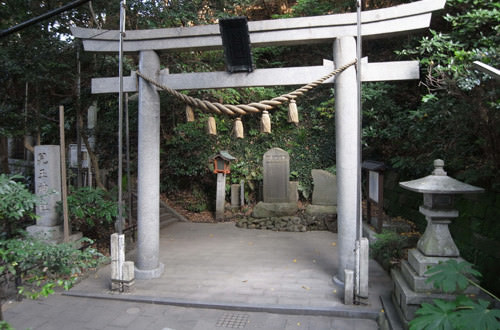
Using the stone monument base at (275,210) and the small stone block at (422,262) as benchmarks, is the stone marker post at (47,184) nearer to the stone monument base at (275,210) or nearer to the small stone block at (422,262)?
the stone monument base at (275,210)

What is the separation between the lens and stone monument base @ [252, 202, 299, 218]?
9.77m

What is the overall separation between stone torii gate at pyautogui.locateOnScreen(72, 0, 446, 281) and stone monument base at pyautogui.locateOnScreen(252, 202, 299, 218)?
4703 millimetres

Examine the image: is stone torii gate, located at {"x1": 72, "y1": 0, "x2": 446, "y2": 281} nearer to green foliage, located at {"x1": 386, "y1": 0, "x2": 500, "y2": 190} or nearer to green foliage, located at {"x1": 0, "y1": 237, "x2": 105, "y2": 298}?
green foliage, located at {"x1": 386, "y1": 0, "x2": 500, "y2": 190}

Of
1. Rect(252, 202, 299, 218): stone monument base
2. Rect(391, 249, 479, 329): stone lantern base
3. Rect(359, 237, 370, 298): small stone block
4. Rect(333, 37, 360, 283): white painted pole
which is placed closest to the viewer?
Rect(391, 249, 479, 329): stone lantern base

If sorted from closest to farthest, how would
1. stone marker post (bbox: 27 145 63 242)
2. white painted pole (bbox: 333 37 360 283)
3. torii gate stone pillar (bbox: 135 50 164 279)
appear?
1. white painted pole (bbox: 333 37 360 283)
2. torii gate stone pillar (bbox: 135 50 164 279)
3. stone marker post (bbox: 27 145 63 242)

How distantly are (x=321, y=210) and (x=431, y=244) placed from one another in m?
5.73

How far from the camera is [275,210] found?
9.80 metres

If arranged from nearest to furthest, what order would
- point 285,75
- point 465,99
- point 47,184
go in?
point 465,99 < point 285,75 < point 47,184

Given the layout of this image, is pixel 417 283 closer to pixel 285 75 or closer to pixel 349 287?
pixel 349 287

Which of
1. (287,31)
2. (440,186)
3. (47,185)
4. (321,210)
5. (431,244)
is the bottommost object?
(321,210)

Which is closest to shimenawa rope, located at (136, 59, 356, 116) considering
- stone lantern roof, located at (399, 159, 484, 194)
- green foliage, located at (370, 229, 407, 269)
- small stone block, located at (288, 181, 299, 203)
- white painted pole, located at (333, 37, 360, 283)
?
white painted pole, located at (333, 37, 360, 283)

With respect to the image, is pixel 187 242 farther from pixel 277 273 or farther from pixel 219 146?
pixel 219 146

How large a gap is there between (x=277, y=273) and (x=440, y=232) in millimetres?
2801

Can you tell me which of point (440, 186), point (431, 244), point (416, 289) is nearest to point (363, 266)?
point (416, 289)
